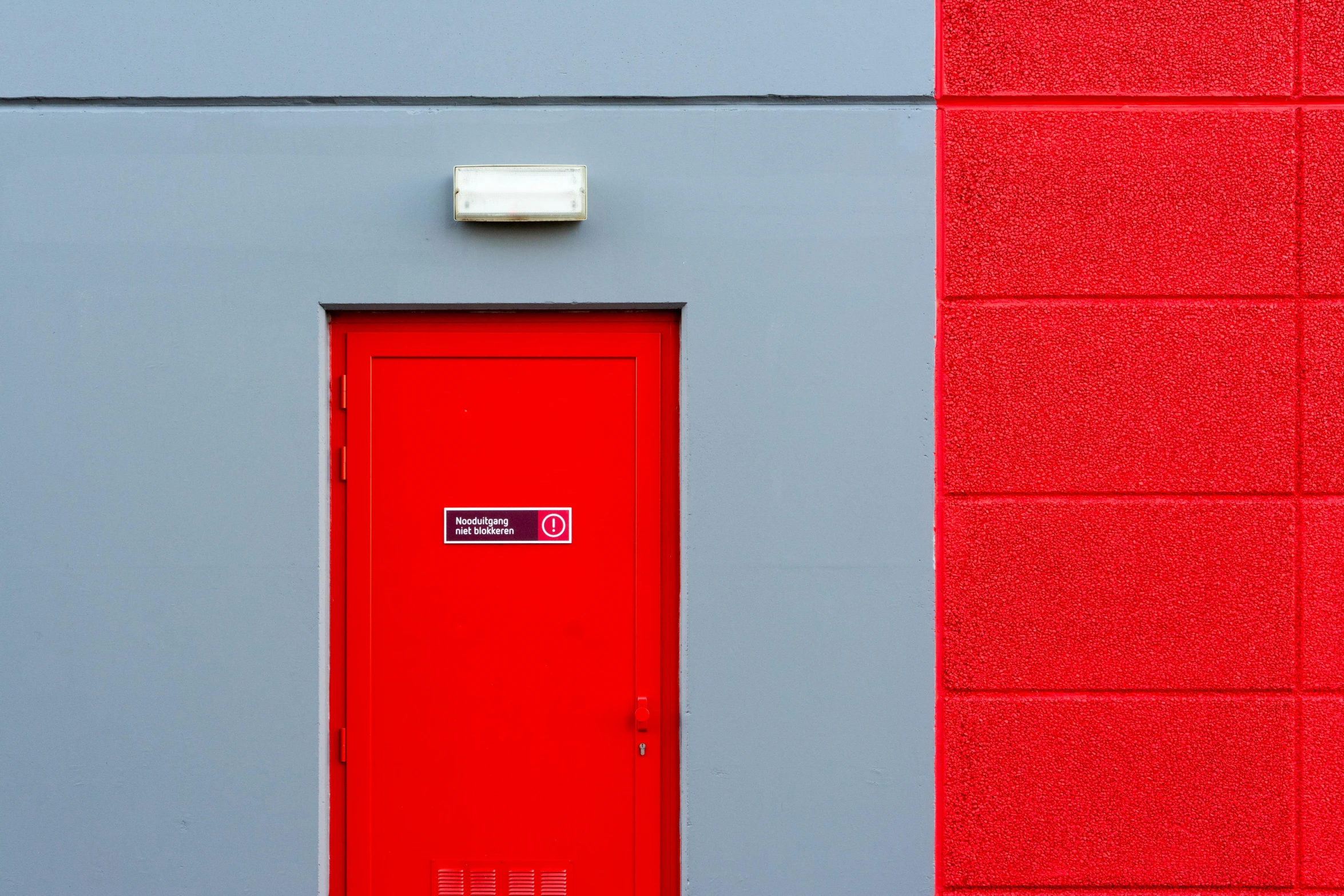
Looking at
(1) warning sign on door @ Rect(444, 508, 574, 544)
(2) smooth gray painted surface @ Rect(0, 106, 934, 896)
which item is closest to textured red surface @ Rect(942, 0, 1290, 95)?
(2) smooth gray painted surface @ Rect(0, 106, 934, 896)

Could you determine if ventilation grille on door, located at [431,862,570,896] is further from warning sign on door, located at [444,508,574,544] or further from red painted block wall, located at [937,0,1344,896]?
red painted block wall, located at [937,0,1344,896]

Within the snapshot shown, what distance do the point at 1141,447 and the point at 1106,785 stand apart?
104 centimetres

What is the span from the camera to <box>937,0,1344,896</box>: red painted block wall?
3014mm

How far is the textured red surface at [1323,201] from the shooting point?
3.04m

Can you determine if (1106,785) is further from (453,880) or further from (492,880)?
(453,880)

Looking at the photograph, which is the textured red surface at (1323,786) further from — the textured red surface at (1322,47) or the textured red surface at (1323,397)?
the textured red surface at (1322,47)

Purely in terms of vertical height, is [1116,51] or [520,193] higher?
[1116,51]

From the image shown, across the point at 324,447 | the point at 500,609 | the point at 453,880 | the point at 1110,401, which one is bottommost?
the point at 453,880

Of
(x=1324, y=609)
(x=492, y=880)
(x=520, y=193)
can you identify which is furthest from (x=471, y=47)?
(x=1324, y=609)

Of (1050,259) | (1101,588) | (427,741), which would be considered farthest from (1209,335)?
(427,741)

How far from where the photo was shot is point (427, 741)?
306 cm

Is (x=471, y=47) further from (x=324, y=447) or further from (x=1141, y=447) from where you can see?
(x=1141, y=447)

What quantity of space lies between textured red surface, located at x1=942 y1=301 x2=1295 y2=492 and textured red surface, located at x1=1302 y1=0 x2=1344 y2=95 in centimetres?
76

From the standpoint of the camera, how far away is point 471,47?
9.95ft
